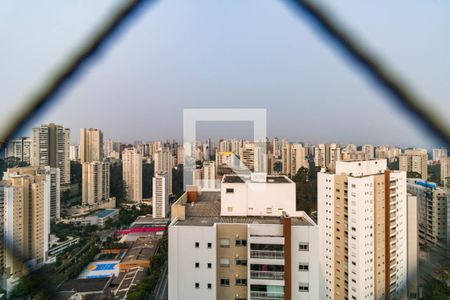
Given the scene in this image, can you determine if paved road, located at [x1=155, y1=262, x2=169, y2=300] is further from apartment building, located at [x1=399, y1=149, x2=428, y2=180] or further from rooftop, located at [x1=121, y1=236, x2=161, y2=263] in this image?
apartment building, located at [x1=399, y1=149, x2=428, y2=180]

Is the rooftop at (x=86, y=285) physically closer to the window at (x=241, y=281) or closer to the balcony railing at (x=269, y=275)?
the window at (x=241, y=281)

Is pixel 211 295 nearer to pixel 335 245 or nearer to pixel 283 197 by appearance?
pixel 283 197

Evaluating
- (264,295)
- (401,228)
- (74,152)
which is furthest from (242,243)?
(401,228)

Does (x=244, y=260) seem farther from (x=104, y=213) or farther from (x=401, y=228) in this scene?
(x=104, y=213)

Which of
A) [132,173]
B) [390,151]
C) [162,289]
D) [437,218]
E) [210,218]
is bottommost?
[162,289]

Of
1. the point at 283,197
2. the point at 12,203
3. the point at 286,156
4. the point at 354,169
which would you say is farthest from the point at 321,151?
the point at 12,203

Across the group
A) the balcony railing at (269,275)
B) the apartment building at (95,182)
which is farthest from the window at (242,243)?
the apartment building at (95,182)
